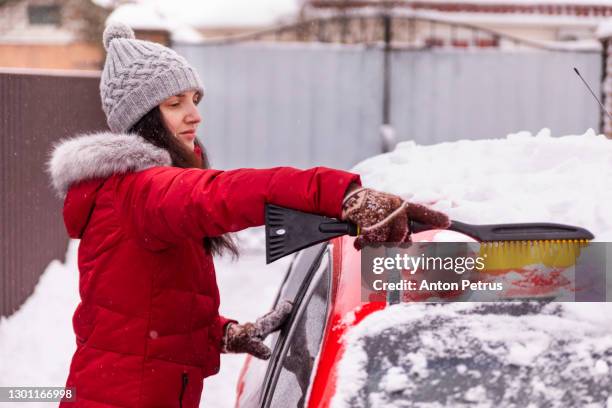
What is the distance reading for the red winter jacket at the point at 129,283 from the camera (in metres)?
1.86

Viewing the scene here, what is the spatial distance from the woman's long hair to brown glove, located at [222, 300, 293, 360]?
0.23 meters

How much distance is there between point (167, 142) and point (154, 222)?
1.53ft

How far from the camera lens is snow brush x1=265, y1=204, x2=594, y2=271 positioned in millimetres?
1411

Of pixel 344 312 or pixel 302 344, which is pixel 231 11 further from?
pixel 344 312

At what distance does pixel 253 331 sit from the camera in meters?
2.27

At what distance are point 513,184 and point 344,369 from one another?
60cm

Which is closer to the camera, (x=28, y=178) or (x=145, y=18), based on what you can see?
(x=28, y=178)

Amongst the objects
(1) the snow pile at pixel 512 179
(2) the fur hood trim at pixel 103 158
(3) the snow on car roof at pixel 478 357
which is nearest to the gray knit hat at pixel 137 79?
(2) the fur hood trim at pixel 103 158

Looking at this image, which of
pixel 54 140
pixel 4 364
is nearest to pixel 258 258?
pixel 54 140

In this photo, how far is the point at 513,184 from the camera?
175cm

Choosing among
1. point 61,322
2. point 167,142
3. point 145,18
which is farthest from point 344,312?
point 145,18

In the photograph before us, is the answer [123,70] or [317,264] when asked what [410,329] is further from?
[123,70]

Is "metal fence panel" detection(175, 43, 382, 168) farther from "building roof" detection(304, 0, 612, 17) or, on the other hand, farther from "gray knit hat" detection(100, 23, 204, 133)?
"building roof" detection(304, 0, 612, 17)

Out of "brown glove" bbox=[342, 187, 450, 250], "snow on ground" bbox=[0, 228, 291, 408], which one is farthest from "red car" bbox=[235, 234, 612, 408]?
"snow on ground" bbox=[0, 228, 291, 408]
